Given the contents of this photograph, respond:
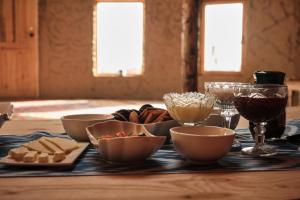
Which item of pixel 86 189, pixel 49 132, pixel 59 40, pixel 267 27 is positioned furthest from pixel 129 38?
pixel 86 189

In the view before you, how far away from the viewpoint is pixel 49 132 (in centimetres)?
144

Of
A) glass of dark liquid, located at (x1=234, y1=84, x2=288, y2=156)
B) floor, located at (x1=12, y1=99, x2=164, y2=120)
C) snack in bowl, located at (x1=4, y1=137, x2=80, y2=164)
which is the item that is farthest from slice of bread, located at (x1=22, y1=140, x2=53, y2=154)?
floor, located at (x1=12, y1=99, x2=164, y2=120)

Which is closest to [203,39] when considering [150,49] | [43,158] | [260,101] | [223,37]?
[223,37]

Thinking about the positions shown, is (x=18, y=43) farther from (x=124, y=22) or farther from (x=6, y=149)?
(x=6, y=149)

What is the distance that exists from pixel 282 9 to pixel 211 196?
6796 mm

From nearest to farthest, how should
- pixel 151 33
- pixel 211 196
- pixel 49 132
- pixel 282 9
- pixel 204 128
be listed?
pixel 211 196
pixel 204 128
pixel 49 132
pixel 282 9
pixel 151 33

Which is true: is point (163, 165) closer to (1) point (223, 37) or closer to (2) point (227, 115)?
(2) point (227, 115)

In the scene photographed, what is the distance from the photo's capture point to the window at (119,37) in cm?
759

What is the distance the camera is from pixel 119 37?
7.71 metres

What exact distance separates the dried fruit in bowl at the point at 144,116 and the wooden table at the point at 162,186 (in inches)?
13.5

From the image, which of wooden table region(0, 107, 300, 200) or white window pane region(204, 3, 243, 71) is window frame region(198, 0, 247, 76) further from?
wooden table region(0, 107, 300, 200)

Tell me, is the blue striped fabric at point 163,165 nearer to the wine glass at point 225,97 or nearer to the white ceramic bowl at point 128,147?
the white ceramic bowl at point 128,147

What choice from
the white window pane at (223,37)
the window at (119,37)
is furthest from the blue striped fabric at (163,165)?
the window at (119,37)

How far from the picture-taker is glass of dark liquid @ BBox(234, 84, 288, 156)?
107 centimetres
